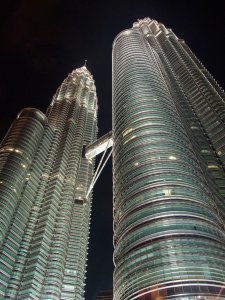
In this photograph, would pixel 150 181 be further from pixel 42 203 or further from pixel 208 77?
pixel 208 77

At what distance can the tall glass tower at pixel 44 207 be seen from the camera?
3981 inches

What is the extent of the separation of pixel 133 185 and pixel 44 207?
185 feet

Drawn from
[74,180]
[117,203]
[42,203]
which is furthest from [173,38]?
[117,203]

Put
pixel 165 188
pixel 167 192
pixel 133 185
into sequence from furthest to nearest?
1. pixel 133 185
2. pixel 165 188
3. pixel 167 192

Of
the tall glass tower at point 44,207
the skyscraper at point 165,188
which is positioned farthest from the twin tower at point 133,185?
the tall glass tower at point 44,207

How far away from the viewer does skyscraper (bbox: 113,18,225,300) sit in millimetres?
56719

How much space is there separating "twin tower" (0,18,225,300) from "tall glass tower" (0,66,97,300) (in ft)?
1.19

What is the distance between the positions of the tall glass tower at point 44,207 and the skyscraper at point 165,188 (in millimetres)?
37496

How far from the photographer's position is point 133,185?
74812mm

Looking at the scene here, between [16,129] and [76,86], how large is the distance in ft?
221

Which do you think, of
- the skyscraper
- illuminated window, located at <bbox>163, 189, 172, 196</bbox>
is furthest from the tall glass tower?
illuminated window, located at <bbox>163, 189, 172, 196</bbox>

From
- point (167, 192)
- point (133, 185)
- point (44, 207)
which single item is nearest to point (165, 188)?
point (167, 192)

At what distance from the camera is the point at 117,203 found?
255 feet

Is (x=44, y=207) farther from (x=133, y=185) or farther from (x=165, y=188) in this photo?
(x=165, y=188)
